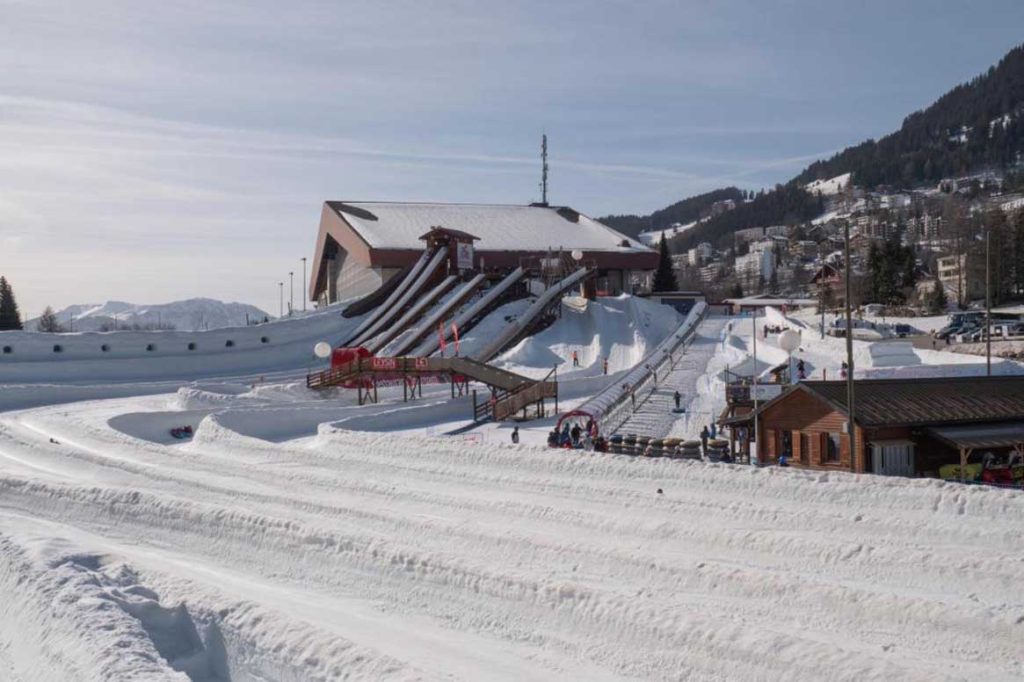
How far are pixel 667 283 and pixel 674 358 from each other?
4528cm

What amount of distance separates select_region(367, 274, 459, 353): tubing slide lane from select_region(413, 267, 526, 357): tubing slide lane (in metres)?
2.85

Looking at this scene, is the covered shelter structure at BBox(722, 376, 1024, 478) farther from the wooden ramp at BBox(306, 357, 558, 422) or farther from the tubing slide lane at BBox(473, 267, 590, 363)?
the tubing slide lane at BBox(473, 267, 590, 363)

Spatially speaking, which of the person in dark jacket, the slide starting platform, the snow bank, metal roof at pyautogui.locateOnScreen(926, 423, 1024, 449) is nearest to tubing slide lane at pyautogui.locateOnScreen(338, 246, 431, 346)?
the snow bank

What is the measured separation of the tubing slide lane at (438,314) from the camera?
46000 mm

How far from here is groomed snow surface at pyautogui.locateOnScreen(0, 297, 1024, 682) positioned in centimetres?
1034

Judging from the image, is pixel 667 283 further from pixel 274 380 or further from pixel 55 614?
pixel 55 614

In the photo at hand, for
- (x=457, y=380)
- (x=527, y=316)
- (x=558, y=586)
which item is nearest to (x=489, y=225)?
(x=527, y=316)

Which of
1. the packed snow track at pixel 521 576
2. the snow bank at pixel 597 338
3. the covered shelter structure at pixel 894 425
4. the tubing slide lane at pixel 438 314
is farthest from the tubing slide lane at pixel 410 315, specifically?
the covered shelter structure at pixel 894 425

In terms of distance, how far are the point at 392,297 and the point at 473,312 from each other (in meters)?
9.14

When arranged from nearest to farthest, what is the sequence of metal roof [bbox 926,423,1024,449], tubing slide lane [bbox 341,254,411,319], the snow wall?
metal roof [bbox 926,423,1024,449]
the snow wall
tubing slide lane [bbox 341,254,411,319]

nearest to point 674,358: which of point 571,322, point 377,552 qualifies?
point 571,322

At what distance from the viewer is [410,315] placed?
5119 centimetres

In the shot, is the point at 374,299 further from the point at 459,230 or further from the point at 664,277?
the point at 664,277

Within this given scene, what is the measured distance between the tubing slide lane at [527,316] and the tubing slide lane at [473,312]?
8.06ft
